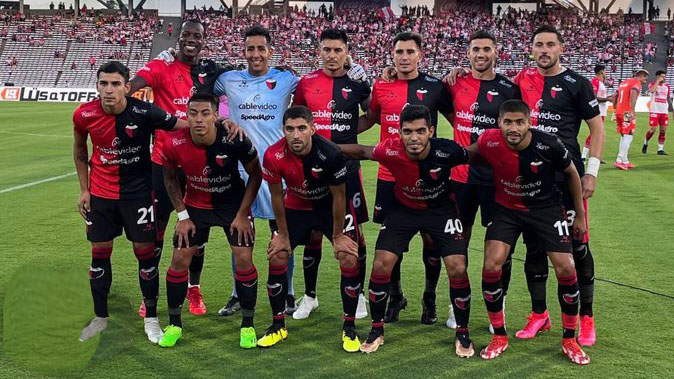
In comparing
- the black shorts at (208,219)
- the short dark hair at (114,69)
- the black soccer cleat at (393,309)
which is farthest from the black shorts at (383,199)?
the short dark hair at (114,69)

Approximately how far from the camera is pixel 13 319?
20.9 ft

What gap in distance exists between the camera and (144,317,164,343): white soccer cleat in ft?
19.6

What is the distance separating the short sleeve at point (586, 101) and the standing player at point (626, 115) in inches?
464

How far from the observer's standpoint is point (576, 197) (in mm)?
5734

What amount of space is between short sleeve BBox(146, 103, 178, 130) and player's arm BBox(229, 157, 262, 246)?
2.29 feet

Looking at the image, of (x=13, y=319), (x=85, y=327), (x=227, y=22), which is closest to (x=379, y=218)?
(x=85, y=327)

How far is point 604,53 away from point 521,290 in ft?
150

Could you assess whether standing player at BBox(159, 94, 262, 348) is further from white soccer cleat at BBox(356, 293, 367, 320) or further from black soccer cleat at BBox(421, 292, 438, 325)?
black soccer cleat at BBox(421, 292, 438, 325)

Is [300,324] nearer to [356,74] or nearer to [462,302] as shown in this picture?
[462,302]

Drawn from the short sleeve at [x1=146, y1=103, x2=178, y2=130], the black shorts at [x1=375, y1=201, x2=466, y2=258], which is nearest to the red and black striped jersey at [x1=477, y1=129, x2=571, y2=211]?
the black shorts at [x1=375, y1=201, x2=466, y2=258]

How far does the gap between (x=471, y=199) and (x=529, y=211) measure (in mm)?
638

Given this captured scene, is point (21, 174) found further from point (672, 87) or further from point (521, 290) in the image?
point (672, 87)

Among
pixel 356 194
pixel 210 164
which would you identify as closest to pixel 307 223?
pixel 356 194

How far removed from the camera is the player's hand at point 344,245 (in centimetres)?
591
